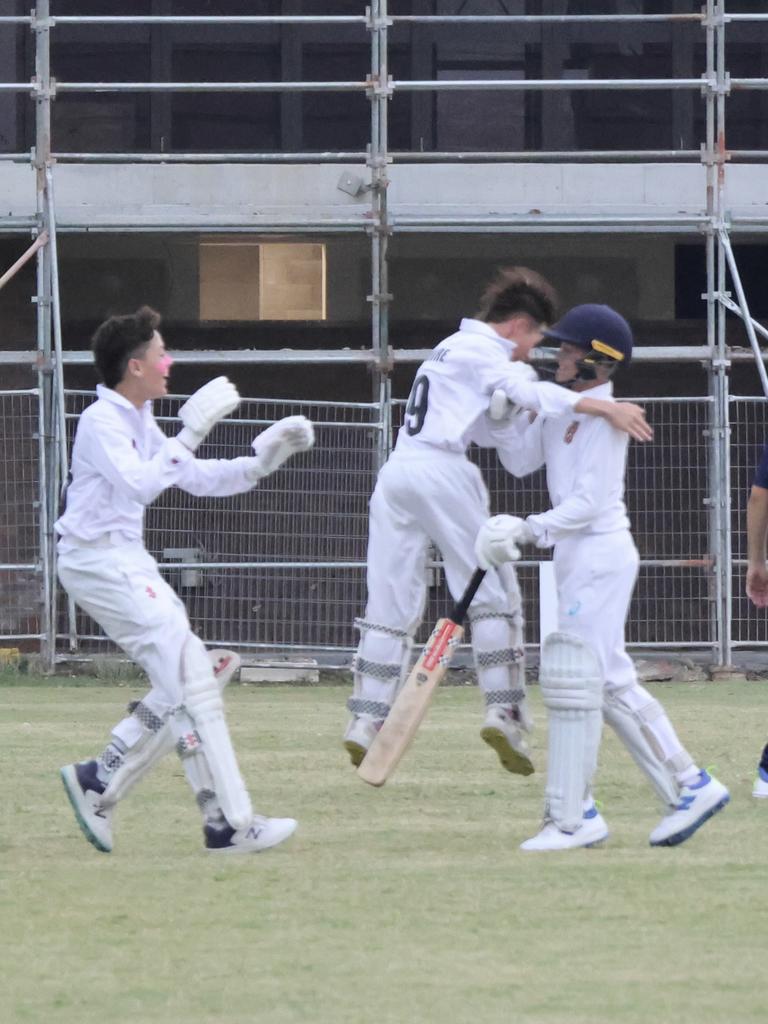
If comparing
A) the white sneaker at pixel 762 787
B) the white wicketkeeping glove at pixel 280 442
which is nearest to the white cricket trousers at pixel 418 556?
the white sneaker at pixel 762 787

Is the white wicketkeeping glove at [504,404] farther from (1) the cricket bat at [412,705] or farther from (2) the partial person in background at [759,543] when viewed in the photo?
(2) the partial person in background at [759,543]

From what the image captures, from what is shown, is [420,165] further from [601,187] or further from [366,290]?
[366,290]

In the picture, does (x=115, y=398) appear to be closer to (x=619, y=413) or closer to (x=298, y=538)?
(x=619, y=413)

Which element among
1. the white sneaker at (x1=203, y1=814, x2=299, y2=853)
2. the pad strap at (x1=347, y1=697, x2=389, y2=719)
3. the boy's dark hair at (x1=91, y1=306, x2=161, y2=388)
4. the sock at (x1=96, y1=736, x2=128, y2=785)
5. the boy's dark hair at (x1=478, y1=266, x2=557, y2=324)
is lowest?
the white sneaker at (x1=203, y1=814, x2=299, y2=853)

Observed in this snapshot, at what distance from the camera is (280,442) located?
272 inches

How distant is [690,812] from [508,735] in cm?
102

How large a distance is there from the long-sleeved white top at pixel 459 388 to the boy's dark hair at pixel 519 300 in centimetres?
6

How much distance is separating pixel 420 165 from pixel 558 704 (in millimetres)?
9361

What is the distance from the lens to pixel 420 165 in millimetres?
15477

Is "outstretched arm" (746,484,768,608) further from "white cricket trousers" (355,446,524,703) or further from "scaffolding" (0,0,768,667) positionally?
"scaffolding" (0,0,768,667)

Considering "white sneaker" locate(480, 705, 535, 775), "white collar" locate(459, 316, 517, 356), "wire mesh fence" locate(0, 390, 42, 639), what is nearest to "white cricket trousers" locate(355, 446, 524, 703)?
"white sneaker" locate(480, 705, 535, 775)

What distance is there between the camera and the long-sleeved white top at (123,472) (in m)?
6.64

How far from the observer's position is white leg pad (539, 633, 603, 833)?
21.7 ft

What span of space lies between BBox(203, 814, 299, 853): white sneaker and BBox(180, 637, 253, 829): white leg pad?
0.06 m
